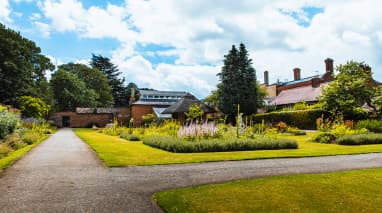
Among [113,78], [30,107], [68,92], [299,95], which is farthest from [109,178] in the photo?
[113,78]

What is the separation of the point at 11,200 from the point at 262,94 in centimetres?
3763

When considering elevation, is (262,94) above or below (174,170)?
above

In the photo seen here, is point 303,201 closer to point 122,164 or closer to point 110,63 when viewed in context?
point 122,164

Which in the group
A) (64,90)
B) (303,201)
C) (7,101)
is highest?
(64,90)

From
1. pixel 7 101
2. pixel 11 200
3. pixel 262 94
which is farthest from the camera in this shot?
pixel 262 94

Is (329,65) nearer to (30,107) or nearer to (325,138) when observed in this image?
(325,138)

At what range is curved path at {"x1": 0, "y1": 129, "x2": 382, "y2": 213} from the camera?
4492 mm

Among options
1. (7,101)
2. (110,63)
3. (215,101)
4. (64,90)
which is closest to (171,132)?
(215,101)

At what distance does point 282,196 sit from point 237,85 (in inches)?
1257

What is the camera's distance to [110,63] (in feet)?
236

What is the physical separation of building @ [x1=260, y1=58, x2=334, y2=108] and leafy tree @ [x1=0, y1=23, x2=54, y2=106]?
33389 millimetres

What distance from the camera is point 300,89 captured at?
1622 inches

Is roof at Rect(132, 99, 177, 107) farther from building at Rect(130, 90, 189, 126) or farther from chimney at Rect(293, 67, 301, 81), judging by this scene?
chimney at Rect(293, 67, 301, 81)

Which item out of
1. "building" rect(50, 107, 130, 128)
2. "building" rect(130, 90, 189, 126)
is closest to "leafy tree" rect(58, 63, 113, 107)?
"building" rect(50, 107, 130, 128)
